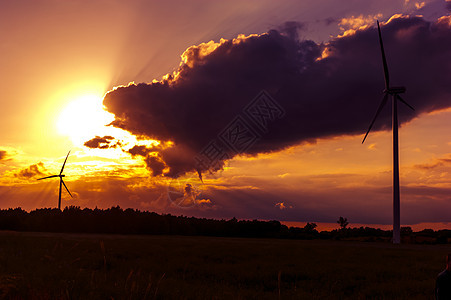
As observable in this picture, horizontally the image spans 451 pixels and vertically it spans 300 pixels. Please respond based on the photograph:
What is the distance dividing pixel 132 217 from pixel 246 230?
987 inches

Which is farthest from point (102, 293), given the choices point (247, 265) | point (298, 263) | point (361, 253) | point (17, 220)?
point (17, 220)

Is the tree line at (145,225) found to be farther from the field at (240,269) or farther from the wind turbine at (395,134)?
the field at (240,269)

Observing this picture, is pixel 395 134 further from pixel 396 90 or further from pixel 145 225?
pixel 145 225

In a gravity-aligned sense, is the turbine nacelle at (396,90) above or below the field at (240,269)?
above

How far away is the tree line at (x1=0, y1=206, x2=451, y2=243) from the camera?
8281 centimetres

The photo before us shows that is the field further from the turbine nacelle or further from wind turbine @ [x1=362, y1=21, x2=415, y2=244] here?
the turbine nacelle

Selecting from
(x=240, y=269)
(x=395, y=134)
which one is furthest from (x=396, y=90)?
(x=240, y=269)

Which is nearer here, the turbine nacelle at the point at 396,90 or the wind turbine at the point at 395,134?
the wind turbine at the point at 395,134

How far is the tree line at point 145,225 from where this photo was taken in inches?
3260

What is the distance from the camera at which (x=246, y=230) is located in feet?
299

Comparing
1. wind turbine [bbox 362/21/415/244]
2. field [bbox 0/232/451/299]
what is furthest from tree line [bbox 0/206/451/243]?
field [bbox 0/232/451/299]

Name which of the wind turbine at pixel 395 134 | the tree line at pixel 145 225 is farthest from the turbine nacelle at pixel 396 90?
the tree line at pixel 145 225

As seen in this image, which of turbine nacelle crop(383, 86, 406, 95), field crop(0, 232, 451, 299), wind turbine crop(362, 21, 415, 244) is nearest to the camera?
field crop(0, 232, 451, 299)

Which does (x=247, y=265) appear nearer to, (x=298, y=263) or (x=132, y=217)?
(x=298, y=263)
